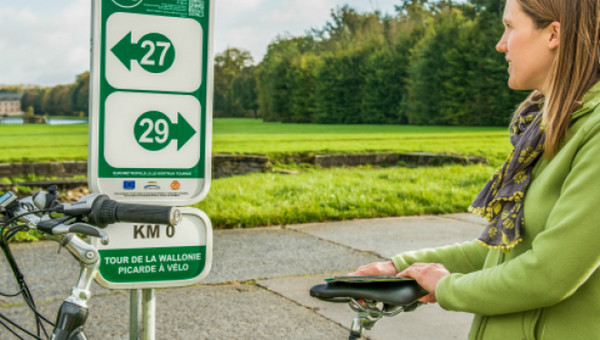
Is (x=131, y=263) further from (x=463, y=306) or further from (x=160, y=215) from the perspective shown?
(x=463, y=306)

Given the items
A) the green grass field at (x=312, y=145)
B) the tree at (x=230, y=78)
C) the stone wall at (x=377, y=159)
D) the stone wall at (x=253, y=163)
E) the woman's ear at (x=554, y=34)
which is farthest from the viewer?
the tree at (x=230, y=78)

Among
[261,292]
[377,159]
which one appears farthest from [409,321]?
[377,159]

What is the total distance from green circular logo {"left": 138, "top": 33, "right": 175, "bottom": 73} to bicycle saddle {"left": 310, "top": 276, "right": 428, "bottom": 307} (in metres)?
1.32

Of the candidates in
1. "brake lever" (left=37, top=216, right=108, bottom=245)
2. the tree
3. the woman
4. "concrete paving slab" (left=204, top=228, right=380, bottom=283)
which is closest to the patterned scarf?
the woman

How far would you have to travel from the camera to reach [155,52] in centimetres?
261

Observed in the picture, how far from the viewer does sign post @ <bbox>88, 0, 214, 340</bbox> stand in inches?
101

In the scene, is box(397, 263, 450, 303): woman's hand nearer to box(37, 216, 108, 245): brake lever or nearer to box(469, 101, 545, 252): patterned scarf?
box(469, 101, 545, 252): patterned scarf

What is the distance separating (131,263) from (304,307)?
5.86ft

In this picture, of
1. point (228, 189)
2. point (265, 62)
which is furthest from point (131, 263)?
point (265, 62)

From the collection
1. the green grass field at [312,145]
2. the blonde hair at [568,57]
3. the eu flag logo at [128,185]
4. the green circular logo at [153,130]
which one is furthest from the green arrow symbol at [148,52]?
the green grass field at [312,145]

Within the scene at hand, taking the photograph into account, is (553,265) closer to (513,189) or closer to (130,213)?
(513,189)

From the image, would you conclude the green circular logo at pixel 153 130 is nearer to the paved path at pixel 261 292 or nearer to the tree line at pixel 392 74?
the paved path at pixel 261 292

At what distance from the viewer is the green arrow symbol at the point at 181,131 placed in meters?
2.66

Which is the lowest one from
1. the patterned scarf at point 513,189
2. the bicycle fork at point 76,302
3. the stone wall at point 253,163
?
the stone wall at point 253,163
